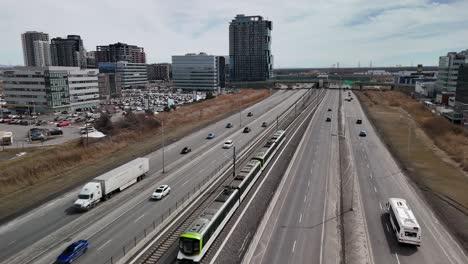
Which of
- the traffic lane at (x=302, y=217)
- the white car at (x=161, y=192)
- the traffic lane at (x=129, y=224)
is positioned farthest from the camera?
the white car at (x=161, y=192)

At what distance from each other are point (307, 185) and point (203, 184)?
1636 cm

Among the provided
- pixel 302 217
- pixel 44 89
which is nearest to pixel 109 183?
pixel 302 217

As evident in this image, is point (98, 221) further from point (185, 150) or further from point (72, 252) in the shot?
point (185, 150)

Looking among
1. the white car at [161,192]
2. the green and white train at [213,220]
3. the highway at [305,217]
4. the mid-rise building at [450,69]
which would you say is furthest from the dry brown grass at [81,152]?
the mid-rise building at [450,69]

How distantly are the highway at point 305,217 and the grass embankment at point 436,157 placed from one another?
43.6 ft

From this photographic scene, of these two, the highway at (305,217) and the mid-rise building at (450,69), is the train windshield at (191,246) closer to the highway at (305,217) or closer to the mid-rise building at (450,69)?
the highway at (305,217)

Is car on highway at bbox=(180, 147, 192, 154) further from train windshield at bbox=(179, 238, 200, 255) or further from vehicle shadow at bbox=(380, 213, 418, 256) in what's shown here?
vehicle shadow at bbox=(380, 213, 418, 256)

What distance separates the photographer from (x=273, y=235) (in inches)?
1342

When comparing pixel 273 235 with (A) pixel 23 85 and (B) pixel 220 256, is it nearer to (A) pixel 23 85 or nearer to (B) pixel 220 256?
(B) pixel 220 256

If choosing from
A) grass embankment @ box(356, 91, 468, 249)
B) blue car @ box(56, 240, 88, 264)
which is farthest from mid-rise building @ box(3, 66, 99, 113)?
grass embankment @ box(356, 91, 468, 249)

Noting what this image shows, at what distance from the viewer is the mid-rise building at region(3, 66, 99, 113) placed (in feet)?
420

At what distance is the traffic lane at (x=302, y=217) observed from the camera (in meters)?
30.8

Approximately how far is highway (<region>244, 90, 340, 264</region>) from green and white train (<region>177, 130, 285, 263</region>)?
4167 mm

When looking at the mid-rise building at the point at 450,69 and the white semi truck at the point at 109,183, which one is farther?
the mid-rise building at the point at 450,69
